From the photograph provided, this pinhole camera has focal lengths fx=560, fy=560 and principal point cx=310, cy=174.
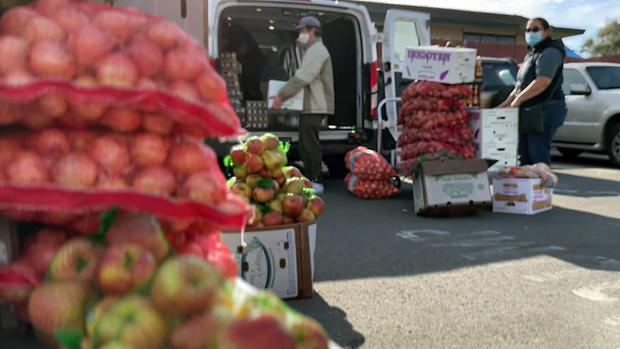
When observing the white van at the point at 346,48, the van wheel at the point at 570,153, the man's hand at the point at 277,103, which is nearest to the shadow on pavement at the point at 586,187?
the white van at the point at 346,48

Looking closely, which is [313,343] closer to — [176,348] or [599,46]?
[176,348]

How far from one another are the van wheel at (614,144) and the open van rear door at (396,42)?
4296 millimetres

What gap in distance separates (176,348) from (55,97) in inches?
30.6

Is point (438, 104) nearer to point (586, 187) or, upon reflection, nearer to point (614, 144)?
point (586, 187)

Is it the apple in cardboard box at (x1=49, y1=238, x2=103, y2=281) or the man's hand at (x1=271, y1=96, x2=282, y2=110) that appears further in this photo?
the man's hand at (x1=271, y1=96, x2=282, y2=110)

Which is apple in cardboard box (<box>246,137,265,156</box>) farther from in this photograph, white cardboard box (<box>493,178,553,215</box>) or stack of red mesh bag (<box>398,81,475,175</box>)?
white cardboard box (<box>493,178,553,215</box>)

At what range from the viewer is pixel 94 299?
1381 mm

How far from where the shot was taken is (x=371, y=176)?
23.8 feet

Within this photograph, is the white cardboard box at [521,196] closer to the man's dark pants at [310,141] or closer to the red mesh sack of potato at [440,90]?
the red mesh sack of potato at [440,90]

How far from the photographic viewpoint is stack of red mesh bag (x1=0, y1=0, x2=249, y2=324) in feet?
4.89

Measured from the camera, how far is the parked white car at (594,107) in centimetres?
1017

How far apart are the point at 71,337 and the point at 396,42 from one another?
7414 mm

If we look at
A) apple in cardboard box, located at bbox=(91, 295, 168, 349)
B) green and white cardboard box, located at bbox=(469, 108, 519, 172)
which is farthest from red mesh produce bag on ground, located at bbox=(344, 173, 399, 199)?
apple in cardboard box, located at bbox=(91, 295, 168, 349)

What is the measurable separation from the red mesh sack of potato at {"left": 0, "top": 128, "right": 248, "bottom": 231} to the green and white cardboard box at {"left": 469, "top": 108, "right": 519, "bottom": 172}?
5732 mm
